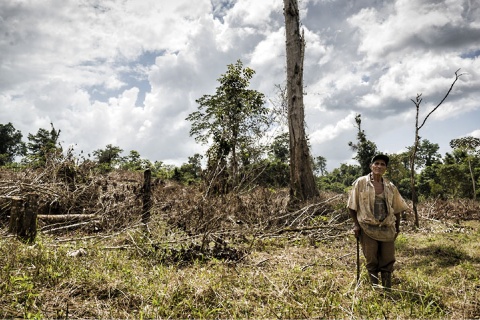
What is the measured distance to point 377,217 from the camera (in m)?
3.85

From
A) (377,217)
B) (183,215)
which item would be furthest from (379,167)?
(183,215)

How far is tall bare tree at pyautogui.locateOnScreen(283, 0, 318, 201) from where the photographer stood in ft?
30.8

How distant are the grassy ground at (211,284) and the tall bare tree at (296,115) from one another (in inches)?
160

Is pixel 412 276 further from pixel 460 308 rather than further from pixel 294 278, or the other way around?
pixel 294 278

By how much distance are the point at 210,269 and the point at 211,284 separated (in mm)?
888

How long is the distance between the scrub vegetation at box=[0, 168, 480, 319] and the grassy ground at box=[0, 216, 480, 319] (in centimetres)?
1

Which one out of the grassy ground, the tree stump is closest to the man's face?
the grassy ground

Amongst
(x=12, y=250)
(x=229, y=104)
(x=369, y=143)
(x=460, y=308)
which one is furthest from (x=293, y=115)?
(x=369, y=143)

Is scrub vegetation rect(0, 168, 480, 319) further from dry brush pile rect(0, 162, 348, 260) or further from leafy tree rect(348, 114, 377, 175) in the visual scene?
leafy tree rect(348, 114, 377, 175)

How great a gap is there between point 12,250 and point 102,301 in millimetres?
1642

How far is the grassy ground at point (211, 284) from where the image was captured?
2.86 m

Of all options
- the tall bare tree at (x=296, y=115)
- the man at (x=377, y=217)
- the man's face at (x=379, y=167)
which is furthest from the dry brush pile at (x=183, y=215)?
the man's face at (x=379, y=167)

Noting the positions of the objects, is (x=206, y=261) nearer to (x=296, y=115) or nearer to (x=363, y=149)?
(x=296, y=115)

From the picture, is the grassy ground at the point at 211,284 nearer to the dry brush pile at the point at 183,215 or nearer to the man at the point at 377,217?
the man at the point at 377,217
